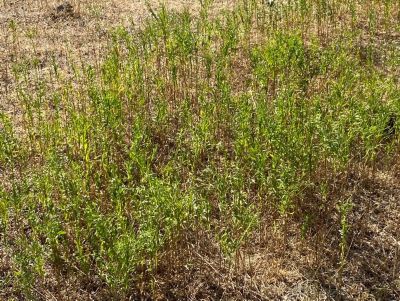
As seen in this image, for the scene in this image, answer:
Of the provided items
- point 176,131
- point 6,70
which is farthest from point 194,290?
point 6,70

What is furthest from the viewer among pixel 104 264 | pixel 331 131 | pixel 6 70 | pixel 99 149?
Answer: pixel 6 70

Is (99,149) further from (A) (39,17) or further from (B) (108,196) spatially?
(A) (39,17)

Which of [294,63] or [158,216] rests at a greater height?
[294,63]

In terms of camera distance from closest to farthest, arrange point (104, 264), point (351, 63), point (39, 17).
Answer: point (104, 264), point (351, 63), point (39, 17)

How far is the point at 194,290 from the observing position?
307cm

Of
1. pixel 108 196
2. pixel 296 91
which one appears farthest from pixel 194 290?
pixel 296 91

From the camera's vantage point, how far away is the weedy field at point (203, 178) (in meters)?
3.10

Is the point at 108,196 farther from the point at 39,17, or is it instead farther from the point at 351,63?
the point at 39,17

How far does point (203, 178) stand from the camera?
386 cm

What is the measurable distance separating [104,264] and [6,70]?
305 centimetres

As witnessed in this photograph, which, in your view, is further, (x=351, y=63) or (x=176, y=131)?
(x=351, y=63)

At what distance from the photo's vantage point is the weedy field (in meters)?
3.10

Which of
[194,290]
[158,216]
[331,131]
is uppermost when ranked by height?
[331,131]

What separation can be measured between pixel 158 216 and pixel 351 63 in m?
2.79
